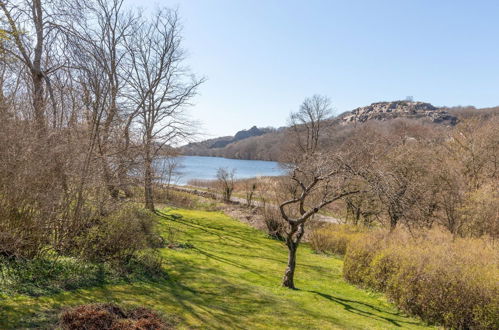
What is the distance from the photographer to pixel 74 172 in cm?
623

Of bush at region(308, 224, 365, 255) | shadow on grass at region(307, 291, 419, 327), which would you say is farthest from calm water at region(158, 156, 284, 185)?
shadow on grass at region(307, 291, 419, 327)

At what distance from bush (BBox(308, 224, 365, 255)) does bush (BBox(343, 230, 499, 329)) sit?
5568 mm

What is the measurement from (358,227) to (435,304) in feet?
31.9

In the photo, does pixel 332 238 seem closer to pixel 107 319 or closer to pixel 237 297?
pixel 237 297

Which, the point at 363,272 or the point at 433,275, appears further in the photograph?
the point at 363,272

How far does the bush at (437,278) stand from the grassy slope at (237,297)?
54 centimetres

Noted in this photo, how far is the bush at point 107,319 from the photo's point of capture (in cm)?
420

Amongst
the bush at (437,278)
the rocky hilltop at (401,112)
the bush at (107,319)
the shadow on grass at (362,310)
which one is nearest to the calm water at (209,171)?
the bush at (437,278)

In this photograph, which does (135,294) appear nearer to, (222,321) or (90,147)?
(222,321)

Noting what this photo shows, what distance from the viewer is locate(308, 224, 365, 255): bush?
16.5m

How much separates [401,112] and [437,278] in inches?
4531

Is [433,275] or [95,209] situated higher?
[95,209]

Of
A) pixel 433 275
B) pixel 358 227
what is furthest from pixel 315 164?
pixel 358 227

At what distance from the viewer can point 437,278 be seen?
26.2ft
